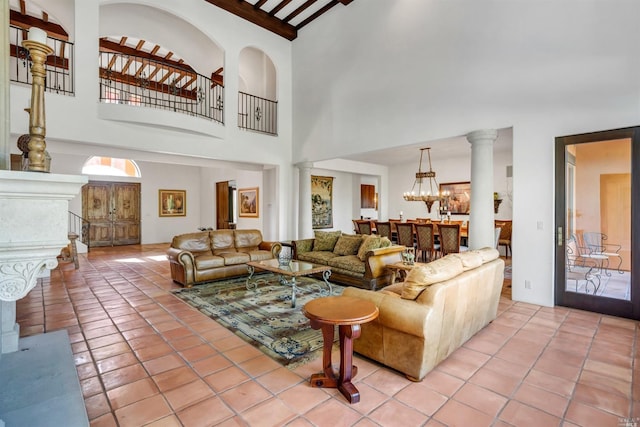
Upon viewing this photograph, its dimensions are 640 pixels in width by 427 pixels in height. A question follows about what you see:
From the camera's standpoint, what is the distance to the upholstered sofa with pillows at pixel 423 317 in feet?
7.72

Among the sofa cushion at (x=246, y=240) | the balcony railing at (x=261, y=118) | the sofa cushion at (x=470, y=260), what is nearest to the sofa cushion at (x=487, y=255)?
the sofa cushion at (x=470, y=260)

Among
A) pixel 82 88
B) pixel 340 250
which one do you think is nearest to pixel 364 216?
pixel 340 250

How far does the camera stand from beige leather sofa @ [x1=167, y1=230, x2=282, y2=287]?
16.8 ft

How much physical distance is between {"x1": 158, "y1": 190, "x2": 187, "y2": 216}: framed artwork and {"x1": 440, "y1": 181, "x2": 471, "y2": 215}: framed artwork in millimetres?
9146

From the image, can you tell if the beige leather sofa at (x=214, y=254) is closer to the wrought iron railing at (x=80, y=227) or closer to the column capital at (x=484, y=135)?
the column capital at (x=484, y=135)

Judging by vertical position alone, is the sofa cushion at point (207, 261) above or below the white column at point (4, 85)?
below

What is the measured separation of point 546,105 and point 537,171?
33.9 inches

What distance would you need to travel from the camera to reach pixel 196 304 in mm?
4227

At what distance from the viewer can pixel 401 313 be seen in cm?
241

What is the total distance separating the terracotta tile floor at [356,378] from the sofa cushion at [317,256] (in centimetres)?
234

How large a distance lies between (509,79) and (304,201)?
4.87m

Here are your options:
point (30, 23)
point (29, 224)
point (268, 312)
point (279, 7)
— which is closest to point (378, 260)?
point (268, 312)

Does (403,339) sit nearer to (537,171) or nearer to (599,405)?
(599,405)

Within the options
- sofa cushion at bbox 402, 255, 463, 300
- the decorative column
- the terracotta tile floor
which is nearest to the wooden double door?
the terracotta tile floor
